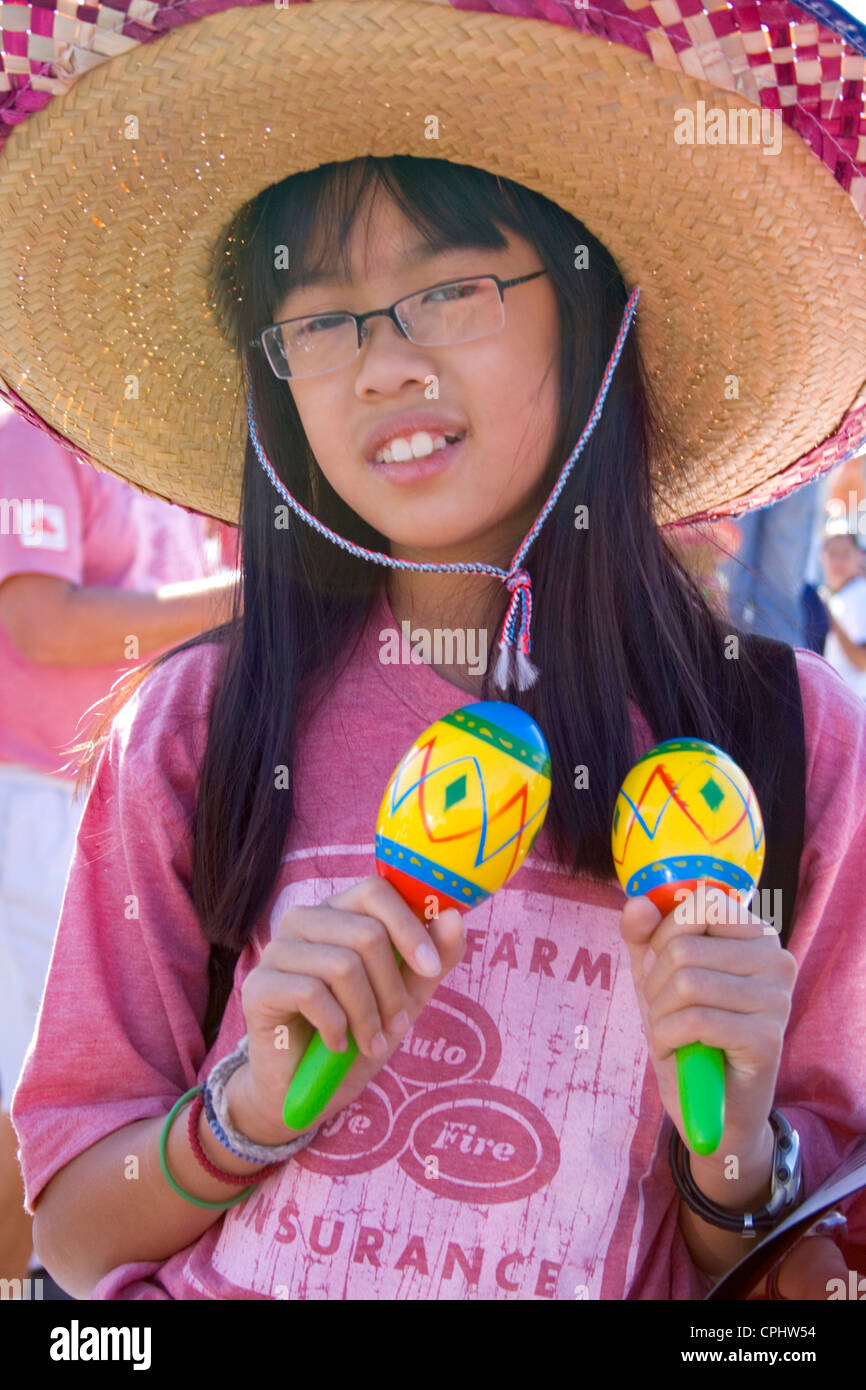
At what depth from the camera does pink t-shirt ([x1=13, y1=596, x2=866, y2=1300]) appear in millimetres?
1495

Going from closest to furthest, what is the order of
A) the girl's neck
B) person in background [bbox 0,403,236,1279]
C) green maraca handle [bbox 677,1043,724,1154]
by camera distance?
1. green maraca handle [bbox 677,1043,724,1154]
2. the girl's neck
3. person in background [bbox 0,403,236,1279]

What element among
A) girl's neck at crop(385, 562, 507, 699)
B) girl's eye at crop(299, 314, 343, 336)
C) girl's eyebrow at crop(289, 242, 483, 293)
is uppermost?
girl's eyebrow at crop(289, 242, 483, 293)

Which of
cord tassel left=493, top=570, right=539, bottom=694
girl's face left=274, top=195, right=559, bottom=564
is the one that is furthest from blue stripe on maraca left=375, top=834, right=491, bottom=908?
girl's face left=274, top=195, right=559, bottom=564

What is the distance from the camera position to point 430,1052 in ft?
5.09

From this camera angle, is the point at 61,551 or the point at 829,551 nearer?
the point at 61,551

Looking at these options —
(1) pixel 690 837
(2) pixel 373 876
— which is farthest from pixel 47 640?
(1) pixel 690 837

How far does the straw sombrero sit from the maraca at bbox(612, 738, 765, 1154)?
694 mm

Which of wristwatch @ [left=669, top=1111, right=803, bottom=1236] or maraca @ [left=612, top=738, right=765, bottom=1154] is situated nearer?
maraca @ [left=612, top=738, right=765, bottom=1154]

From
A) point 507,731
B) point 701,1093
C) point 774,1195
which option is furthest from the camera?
point 774,1195

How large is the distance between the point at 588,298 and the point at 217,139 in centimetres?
50

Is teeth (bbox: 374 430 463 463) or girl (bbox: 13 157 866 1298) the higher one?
teeth (bbox: 374 430 463 463)

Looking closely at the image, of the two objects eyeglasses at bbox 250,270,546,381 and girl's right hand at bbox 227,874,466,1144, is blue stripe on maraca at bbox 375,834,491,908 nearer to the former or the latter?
girl's right hand at bbox 227,874,466,1144

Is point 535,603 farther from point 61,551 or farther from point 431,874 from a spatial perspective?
point 61,551

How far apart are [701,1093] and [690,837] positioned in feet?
0.75
